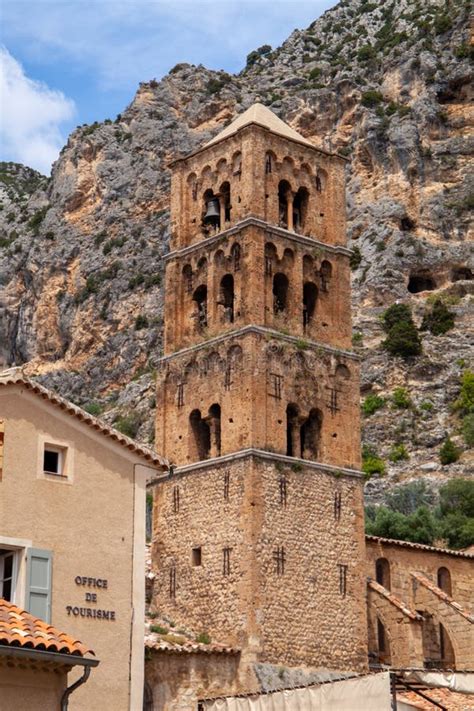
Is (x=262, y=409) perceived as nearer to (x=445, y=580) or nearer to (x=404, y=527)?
(x=445, y=580)

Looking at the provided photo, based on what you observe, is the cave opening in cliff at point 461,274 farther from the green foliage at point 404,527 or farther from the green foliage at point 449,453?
the green foliage at point 404,527

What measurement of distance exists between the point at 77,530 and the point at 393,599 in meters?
17.0

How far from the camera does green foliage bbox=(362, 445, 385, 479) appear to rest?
270ft

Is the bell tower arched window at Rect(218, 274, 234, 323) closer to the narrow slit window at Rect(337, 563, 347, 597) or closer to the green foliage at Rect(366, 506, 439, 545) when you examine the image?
the narrow slit window at Rect(337, 563, 347, 597)

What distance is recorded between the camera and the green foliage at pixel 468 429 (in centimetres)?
8244

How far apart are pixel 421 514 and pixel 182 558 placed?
24.0m

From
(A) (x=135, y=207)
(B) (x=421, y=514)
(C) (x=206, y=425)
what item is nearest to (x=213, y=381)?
(C) (x=206, y=425)

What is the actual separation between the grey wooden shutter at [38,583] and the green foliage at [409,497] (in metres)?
46.7

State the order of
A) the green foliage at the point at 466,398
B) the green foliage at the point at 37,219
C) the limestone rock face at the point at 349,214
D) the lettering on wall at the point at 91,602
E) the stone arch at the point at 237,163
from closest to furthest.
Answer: the lettering on wall at the point at 91,602
the stone arch at the point at 237,163
the green foliage at the point at 466,398
the limestone rock face at the point at 349,214
the green foliage at the point at 37,219

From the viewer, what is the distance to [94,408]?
318 feet

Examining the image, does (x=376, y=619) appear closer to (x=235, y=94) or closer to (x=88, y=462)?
(x=88, y=462)

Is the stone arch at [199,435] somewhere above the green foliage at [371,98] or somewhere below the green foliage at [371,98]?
below

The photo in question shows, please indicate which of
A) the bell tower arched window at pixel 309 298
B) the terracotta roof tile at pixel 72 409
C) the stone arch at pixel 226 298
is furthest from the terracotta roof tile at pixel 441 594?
the terracotta roof tile at pixel 72 409

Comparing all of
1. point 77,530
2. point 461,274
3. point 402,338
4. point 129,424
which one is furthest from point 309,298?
point 461,274
